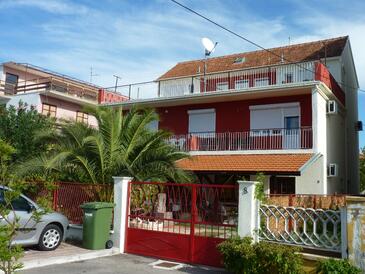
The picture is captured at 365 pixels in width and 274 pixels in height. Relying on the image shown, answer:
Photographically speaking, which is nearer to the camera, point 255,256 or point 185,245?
point 255,256

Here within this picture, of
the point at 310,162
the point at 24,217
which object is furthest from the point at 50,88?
the point at 24,217

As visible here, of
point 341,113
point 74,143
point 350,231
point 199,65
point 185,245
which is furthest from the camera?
point 199,65

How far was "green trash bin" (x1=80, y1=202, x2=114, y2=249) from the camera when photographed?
11445mm

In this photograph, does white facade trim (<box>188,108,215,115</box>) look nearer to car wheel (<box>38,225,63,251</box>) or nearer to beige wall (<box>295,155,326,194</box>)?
beige wall (<box>295,155,326,194</box>)

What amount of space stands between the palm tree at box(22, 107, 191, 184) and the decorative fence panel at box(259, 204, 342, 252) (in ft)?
17.3

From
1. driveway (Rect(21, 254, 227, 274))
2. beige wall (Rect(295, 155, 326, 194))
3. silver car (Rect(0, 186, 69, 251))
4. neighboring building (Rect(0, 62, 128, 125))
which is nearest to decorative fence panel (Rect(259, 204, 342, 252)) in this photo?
driveway (Rect(21, 254, 227, 274))

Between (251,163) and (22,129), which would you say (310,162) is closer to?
(251,163)

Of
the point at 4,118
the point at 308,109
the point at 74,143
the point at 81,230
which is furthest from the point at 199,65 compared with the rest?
the point at 81,230

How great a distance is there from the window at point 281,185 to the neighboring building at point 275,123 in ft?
0.15

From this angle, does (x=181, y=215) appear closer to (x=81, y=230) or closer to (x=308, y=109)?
(x=81, y=230)

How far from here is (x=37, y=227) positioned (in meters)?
10.9

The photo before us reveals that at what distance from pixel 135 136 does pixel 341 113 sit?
539 inches

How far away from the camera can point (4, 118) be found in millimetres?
18828

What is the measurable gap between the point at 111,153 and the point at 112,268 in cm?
506
